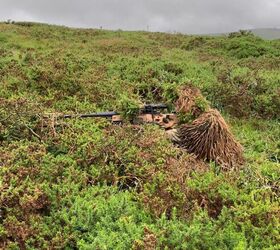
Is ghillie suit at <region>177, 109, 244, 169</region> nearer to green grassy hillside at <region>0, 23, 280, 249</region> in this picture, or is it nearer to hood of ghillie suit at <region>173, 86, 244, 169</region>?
hood of ghillie suit at <region>173, 86, 244, 169</region>

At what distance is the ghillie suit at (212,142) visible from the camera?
7656mm

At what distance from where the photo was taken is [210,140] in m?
7.79

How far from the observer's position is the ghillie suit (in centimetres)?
766

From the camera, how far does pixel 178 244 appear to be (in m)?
4.51

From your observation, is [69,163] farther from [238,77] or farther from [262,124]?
[238,77]

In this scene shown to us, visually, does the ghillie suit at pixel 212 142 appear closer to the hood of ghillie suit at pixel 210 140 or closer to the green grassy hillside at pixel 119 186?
the hood of ghillie suit at pixel 210 140

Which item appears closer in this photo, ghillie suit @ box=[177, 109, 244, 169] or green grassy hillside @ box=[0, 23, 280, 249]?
green grassy hillside @ box=[0, 23, 280, 249]

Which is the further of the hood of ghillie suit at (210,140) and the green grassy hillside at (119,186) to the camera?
the hood of ghillie suit at (210,140)

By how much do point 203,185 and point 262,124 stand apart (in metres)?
6.19

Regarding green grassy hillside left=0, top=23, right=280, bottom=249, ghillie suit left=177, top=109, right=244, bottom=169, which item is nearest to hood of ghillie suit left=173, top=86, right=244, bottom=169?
ghillie suit left=177, top=109, right=244, bottom=169

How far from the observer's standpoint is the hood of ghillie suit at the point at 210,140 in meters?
7.65

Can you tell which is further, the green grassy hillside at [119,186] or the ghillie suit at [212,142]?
the ghillie suit at [212,142]

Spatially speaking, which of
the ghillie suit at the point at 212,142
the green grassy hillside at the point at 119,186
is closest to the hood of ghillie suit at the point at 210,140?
the ghillie suit at the point at 212,142

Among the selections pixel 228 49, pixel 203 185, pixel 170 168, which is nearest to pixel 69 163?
pixel 170 168
